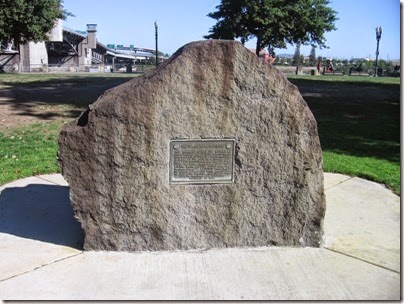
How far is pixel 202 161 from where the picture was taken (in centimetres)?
418

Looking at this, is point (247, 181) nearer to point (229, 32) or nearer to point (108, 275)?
point (108, 275)

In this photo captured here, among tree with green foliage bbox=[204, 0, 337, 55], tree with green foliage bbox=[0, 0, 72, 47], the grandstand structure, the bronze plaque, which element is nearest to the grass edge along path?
the bronze plaque

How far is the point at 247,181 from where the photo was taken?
4211mm

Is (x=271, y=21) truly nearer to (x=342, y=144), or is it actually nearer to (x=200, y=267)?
(x=342, y=144)

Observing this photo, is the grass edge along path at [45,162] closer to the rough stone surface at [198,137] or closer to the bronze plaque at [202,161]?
the rough stone surface at [198,137]

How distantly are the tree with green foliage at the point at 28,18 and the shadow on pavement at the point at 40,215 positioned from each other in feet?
75.8

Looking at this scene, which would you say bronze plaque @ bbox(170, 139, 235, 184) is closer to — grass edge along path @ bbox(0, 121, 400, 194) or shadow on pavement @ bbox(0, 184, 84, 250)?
shadow on pavement @ bbox(0, 184, 84, 250)

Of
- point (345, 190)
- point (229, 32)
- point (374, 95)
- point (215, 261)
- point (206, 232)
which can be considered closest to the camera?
point (215, 261)

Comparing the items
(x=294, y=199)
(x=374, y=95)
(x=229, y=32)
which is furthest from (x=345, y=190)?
(x=229, y=32)

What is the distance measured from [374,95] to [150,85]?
53.3 ft

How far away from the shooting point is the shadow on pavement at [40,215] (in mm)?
4434

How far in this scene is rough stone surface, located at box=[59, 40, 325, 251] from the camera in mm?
3977

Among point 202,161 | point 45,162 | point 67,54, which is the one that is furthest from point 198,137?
point 67,54

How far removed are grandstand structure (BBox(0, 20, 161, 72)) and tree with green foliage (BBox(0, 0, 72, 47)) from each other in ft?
13.1
